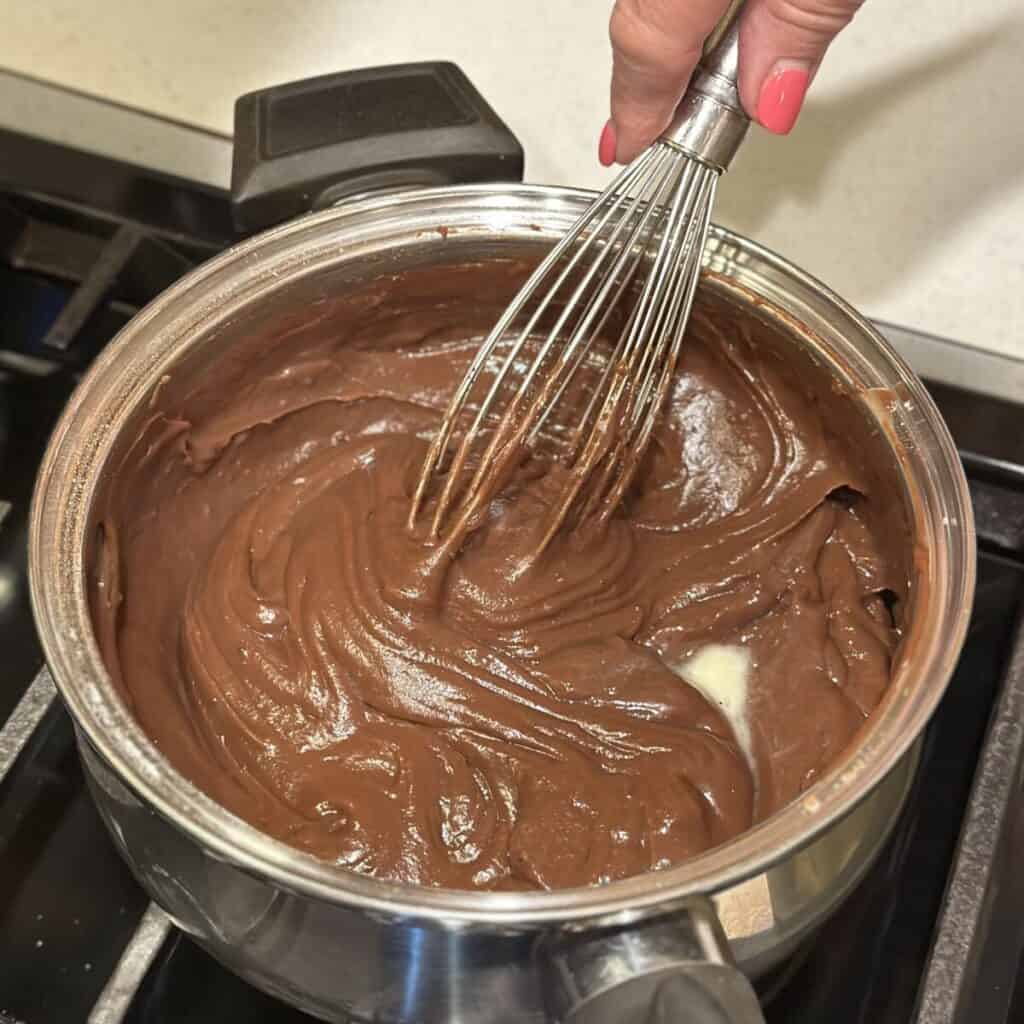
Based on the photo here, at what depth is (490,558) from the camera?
3.60 ft

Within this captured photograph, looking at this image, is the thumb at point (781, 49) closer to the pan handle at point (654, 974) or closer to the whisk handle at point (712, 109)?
the whisk handle at point (712, 109)

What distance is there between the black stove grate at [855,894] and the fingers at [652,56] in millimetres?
487

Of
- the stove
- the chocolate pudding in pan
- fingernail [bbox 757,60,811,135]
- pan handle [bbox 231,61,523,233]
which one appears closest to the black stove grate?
the stove

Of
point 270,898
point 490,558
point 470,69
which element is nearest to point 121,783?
point 270,898

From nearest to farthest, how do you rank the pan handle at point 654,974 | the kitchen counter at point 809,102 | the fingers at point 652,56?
1. the pan handle at point 654,974
2. the fingers at point 652,56
3. the kitchen counter at point 809,102

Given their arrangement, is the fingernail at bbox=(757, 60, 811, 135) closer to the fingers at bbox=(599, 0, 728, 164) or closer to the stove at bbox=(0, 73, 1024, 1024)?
the fingers at bbox=(599, 0, 728, 164)

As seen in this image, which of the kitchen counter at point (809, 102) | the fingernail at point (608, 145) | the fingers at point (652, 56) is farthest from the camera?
the kitchen counter at point (809, 102)

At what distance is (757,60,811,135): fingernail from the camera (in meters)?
0.91

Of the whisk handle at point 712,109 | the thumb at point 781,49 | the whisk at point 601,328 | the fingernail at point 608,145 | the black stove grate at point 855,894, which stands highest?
the thumb at point 781,49

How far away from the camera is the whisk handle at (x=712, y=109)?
937 mm

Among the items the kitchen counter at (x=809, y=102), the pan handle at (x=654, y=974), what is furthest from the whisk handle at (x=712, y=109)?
the pan handle at (x=654, y=974)

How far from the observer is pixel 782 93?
0.91 metres

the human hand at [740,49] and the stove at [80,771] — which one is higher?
the human hand at [740,49]

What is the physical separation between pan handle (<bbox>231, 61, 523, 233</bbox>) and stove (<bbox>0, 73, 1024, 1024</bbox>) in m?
0.25
